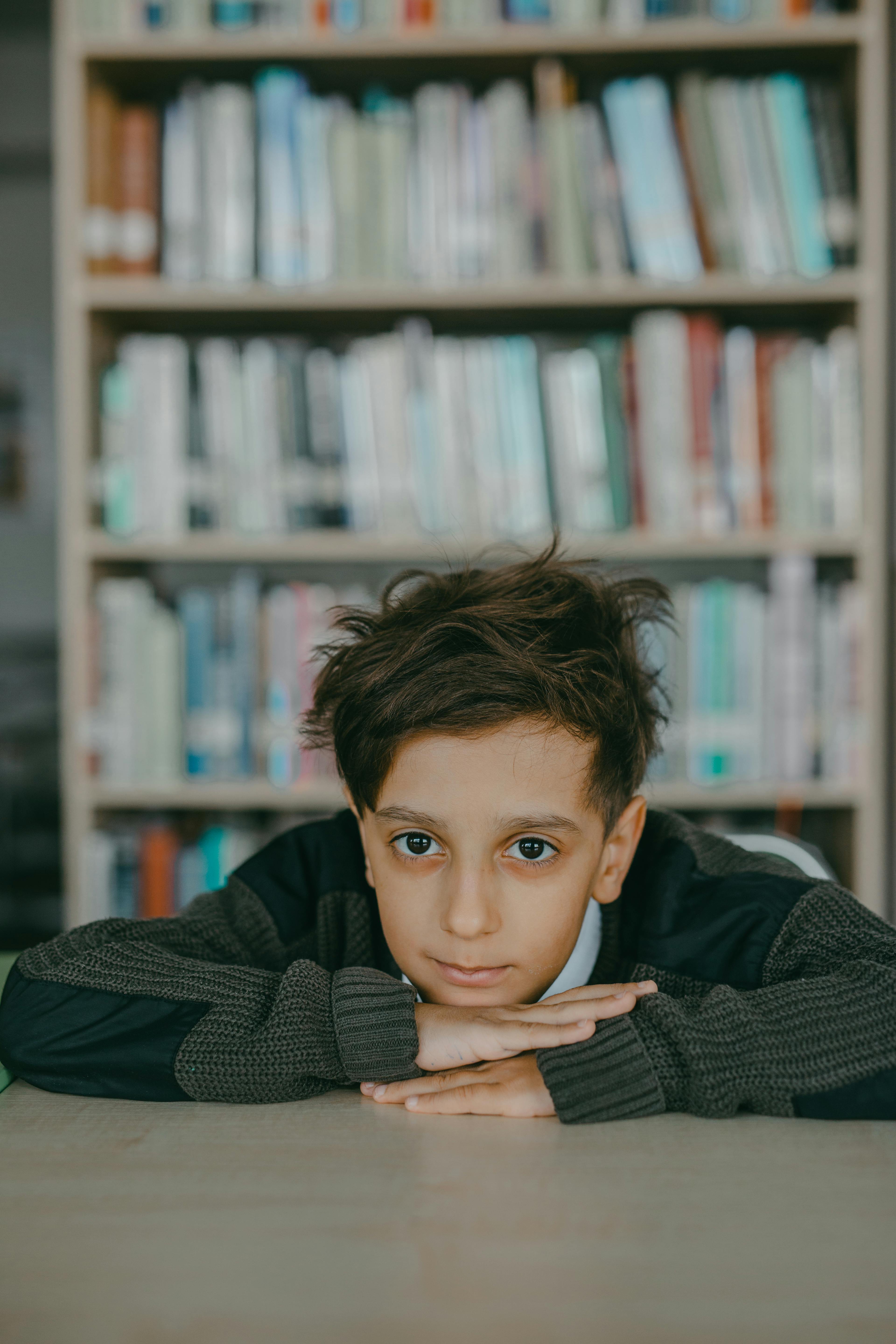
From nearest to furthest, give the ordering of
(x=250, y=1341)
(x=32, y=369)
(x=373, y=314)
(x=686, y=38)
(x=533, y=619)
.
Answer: (x=250, y=1341) → (x=533, y=619) → (x=686, y=38) → (x=373, y=314) → (x=32, y=369)

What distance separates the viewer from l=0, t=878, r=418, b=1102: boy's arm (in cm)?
63

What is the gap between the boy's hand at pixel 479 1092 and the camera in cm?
60

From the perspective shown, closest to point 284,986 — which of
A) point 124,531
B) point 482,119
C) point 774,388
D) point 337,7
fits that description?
point 124,531

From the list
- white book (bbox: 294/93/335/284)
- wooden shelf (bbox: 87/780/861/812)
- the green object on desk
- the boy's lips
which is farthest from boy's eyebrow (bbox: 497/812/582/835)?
white book (bbox: 294/93/335/284)

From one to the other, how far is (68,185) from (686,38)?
3.30ft

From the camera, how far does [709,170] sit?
1.63m

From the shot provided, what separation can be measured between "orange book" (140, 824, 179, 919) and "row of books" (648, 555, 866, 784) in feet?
2.72

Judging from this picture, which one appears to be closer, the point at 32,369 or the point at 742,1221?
the point at 742,1221

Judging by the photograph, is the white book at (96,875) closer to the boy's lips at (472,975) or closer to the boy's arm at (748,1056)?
the boy's lips at (472,975)

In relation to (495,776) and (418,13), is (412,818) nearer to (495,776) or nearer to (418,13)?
(495,776)

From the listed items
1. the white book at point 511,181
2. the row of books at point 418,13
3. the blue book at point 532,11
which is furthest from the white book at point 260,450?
the blue book at point 532,11

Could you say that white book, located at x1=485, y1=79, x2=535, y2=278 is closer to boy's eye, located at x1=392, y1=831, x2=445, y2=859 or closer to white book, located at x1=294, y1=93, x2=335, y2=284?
white book, located at x1=294, y1=93, x2=335, y2=284

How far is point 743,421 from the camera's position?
1647 mm

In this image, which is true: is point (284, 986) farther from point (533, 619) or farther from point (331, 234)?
point (331, 234)
